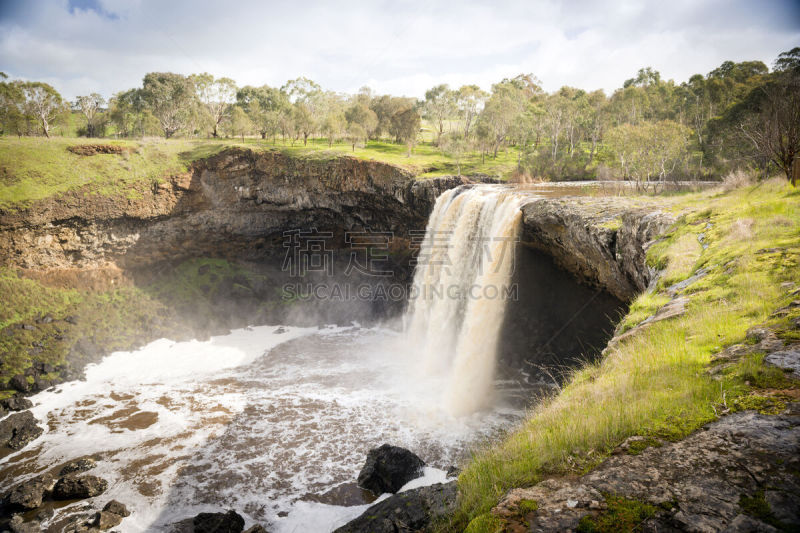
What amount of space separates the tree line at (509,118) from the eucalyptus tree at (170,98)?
0.13 meters

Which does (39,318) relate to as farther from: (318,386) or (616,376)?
(616,376)

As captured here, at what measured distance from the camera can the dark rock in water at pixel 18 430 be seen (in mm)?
14266

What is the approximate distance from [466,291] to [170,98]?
5113 centimetres

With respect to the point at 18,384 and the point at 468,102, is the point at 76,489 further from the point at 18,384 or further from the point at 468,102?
the point at 468,102

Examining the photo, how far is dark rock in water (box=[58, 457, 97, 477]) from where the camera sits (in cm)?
1245

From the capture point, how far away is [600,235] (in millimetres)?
12281

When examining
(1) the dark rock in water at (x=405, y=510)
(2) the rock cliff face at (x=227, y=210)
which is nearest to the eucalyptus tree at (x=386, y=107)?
(2) the rock cliff face at (x=227, y=210)

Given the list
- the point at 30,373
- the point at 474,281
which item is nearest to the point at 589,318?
the point at 474,281

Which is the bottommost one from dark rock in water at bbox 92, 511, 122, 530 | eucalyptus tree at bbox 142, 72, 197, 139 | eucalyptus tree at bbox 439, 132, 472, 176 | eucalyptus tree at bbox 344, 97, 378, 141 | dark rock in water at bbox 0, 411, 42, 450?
dark rock in water at bbox 0, 411, 42, 450

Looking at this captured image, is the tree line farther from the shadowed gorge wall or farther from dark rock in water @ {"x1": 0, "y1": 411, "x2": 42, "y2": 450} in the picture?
dark rock in water @ {"x1": 0, "y1": 411, "x2": 42, "y2": 450}

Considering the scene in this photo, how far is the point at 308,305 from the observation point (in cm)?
3058

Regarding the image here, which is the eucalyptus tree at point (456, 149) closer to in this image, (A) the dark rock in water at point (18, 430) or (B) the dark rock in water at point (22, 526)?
(A) the dark rock in water at point (18, 430)

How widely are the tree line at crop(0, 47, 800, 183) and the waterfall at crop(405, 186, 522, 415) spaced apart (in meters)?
12.6

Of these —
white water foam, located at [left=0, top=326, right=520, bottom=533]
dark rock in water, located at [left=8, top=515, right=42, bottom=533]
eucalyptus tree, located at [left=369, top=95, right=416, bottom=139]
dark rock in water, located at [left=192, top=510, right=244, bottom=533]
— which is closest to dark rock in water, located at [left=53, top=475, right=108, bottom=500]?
white water foam, located at [left=0, top=326, right=520, bottom=533]
